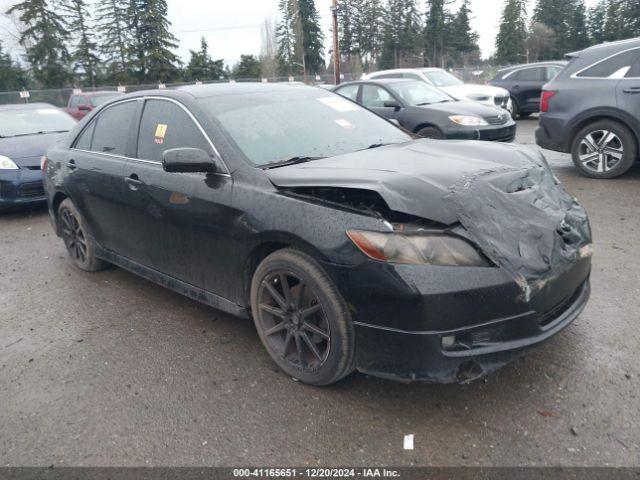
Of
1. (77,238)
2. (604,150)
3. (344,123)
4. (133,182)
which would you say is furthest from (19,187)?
(604,150)

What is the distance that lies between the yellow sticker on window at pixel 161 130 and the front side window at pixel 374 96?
22.1 ft

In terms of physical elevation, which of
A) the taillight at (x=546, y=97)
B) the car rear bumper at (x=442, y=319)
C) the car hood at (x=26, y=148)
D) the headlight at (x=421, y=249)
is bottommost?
the car rear bumper at (x=442, y=319)

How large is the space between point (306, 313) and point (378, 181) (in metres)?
0.81

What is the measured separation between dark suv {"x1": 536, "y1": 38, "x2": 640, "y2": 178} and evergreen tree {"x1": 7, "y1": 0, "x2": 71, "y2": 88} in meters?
45.0

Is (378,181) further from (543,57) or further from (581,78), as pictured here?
(543,57)

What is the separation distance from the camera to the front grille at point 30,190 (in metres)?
7.36

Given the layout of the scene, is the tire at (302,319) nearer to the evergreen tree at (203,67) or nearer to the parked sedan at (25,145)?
the parked sedan at (25,145)

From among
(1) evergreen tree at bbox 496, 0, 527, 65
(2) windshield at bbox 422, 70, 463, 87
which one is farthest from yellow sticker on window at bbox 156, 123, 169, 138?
(1) evergreen tree at bbox 496, 0, 527, 65

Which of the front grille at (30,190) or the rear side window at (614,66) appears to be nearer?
the rear side window at (614,66)

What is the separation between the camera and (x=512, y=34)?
214 feet

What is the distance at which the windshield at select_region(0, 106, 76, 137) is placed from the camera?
8.48m

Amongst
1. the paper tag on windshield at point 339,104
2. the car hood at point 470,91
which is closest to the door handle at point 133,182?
the paper tag on windshield at point 339,104

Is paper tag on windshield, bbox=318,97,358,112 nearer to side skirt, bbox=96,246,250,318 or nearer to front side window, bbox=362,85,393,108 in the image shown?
side skirt, bbox=96,246,250,318

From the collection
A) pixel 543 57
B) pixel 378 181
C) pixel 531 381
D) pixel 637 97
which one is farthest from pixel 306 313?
pixel 543 57
